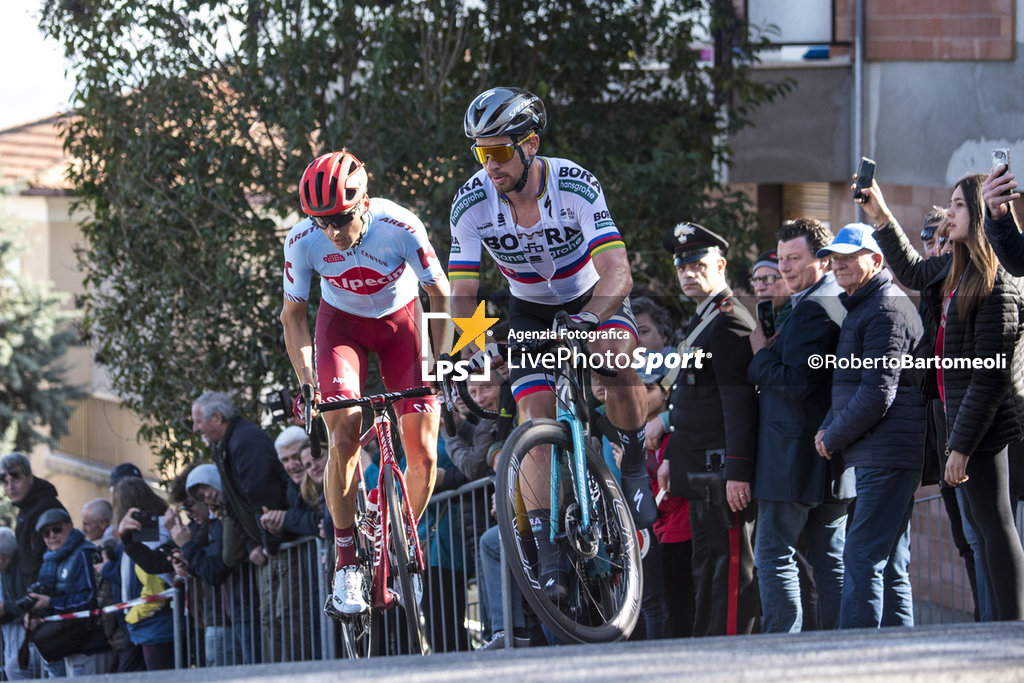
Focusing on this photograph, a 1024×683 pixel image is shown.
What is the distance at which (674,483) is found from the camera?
6.60 metres

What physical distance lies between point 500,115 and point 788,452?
7.30 ft

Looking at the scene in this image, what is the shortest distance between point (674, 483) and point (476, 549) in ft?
3.72

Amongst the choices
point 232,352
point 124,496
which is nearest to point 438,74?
point 232,352

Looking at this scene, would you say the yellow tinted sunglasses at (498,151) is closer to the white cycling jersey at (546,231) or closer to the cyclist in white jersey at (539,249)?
the cyclist in white jersey at (539,249)

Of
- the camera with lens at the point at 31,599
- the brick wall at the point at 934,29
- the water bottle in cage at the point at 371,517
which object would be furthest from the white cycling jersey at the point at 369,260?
the brick wall at the point at 934,29

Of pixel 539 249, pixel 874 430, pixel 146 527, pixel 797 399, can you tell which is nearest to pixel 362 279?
pixel 539 249

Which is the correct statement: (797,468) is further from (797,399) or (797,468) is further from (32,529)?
(32,529)

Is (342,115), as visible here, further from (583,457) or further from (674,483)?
(583,457)

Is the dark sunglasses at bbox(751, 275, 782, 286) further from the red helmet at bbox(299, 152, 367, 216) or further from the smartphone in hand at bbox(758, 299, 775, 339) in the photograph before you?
the red helmet at bbox(299, 152, 367, 216)

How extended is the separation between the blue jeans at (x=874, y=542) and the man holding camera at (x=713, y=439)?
2.20ft

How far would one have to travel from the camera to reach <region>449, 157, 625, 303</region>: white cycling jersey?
5.47 m

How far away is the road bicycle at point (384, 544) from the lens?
18.6ft

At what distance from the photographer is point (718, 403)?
21.4 feet

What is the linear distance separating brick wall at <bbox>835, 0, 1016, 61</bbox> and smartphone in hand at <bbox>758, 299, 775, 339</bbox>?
556 centimetres
